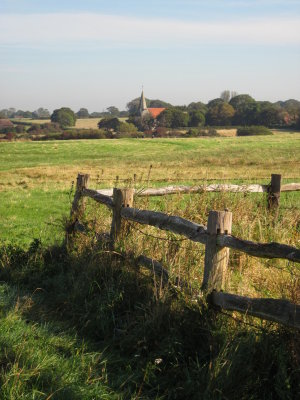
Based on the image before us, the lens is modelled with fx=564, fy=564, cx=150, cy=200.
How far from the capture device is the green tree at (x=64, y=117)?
114 meters

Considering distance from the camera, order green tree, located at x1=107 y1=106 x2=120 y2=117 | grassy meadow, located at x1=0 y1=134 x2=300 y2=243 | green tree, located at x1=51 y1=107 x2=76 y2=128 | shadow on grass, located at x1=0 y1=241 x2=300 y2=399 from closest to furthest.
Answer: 1. shadow on grass, located at x1=0 y1=241 x2=300 y2=399
2. grassy meadow, located at x1=0 y1=134 x2=300 y2=243
3. green tree, located at x1=51 y1=107 x2=76 y2=128
4. green tree, located at x1=107 y1=106 x2=120 y2=117

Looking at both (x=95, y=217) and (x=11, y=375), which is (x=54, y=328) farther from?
(x=95, y=217)

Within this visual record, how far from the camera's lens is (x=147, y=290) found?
624 cm

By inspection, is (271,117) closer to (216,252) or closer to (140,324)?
(216,252)

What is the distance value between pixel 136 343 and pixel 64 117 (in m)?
112

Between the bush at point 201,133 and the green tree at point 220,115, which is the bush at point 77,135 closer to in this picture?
the bush at point 201,133

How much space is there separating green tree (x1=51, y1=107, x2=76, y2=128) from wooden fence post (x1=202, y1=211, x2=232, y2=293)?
109 meters

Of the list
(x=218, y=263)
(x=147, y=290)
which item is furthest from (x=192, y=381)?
(x=147, y=290)

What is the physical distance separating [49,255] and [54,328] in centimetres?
281

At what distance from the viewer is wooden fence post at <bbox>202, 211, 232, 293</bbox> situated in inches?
215

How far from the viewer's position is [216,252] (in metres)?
5.51

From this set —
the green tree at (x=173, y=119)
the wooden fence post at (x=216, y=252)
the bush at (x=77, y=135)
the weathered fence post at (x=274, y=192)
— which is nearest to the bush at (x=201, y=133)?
the bush at (x=77, y=135)

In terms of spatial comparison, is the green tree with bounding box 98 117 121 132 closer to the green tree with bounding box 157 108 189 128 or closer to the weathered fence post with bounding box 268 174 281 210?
the green tree with bounding box 157 108 189 128

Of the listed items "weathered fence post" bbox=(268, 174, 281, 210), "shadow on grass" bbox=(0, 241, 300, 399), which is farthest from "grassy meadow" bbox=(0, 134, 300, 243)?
"shadow on grass" bbox=(0, 241, 300, 399)
